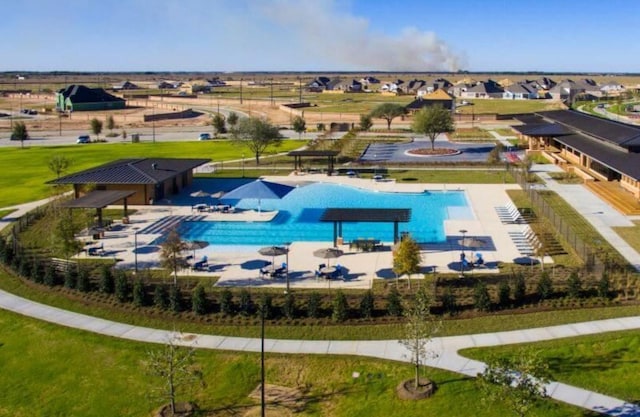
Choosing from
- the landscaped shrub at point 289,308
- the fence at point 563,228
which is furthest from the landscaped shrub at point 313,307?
the fence at point 563,228

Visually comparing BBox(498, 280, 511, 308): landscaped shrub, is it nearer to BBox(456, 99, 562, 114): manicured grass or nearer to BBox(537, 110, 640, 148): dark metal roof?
BBox(537, 110, 640, 148): dark metal roof

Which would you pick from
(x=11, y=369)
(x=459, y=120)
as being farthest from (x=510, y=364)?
(x=459, y=120)

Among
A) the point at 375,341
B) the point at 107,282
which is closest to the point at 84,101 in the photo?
the point at 107,282

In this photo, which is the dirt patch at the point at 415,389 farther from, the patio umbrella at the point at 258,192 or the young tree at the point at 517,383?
the patio umbrella at the point at 258,192

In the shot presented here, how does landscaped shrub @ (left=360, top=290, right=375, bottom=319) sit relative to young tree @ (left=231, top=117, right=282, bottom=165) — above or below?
below

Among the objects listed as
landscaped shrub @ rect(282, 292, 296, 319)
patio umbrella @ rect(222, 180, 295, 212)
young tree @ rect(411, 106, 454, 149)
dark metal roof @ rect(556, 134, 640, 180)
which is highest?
young tree @ rect(411, 106, 454, 149)

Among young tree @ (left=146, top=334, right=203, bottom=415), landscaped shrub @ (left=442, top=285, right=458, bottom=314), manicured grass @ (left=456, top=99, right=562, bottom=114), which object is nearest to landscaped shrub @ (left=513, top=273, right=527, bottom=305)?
landscaped shrub @ (left=442, top=285, right=458, bottom=314)
